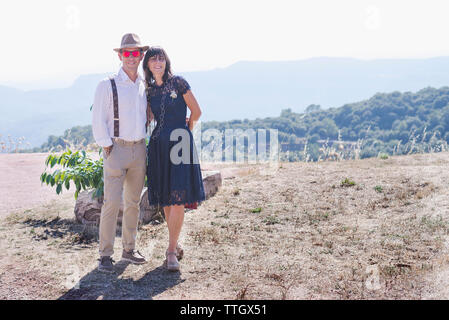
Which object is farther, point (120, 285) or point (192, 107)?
point (192, 107)

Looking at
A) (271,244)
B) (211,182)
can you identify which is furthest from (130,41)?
(211,182)

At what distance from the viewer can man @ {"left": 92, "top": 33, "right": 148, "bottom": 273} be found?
386 cm

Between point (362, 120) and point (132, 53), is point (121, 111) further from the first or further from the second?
point (362, 120)

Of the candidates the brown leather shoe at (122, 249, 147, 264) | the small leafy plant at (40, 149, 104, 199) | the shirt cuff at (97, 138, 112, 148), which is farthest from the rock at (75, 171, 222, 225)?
the shirt cuff at (97, 138, 112, 148)

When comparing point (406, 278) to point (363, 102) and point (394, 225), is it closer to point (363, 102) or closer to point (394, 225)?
point (394, 225)

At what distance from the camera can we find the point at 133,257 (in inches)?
173

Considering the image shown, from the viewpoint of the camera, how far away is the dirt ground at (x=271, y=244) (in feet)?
12.5

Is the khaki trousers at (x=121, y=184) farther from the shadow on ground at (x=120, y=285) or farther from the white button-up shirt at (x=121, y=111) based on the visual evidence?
the shadow on ground at (x=120, y=285)

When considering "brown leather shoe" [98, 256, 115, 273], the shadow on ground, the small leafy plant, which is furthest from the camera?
the small leafy plant

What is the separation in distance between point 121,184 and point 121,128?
1.67 ft

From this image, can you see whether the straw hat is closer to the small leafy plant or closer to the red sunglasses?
the red sunglasses
